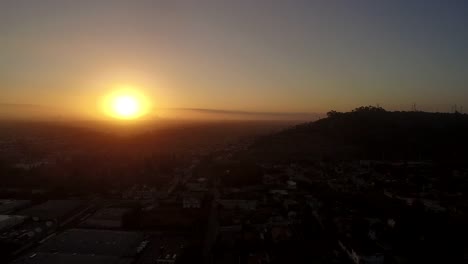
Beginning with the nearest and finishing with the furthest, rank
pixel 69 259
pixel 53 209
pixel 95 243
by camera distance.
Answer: pixel 69 259 → pixel 95 243 → pixel 53 209

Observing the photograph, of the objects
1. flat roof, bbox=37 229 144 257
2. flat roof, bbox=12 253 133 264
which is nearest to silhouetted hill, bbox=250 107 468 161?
flat roof, bbox=37 229 144 257

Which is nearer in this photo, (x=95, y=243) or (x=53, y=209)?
(x=95, y=243)

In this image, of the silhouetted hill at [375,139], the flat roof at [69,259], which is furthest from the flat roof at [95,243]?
the silhouetted hill at [375,139]

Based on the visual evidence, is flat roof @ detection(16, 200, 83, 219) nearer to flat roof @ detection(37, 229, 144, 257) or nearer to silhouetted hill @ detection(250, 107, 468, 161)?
flat roof @ detection(37, 229, 144, 257)

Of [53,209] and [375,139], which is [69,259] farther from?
[375,139]

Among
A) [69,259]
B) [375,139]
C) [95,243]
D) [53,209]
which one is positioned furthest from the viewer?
[375,139]

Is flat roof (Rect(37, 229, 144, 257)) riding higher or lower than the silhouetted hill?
lower

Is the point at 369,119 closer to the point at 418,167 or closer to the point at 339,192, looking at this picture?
the point at 418,167

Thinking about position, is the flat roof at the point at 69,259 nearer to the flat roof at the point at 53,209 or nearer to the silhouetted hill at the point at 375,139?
the flat roof at the point at 53,209

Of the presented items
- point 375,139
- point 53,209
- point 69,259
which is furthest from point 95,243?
point 375,139
